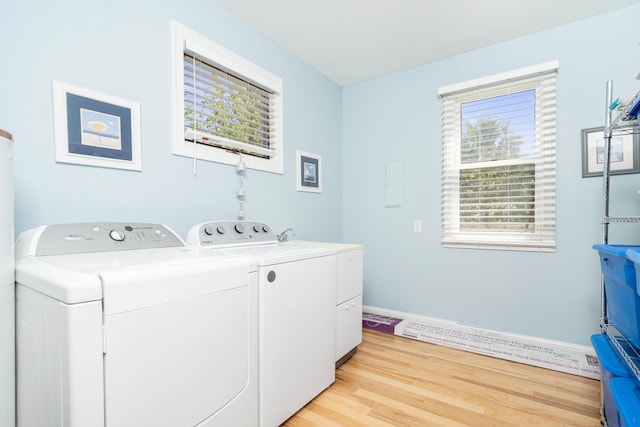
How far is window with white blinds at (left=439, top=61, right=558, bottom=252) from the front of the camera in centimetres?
225

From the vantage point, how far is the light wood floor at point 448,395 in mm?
1492

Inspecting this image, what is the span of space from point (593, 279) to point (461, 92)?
1.71m

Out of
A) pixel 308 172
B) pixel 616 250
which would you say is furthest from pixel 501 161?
pixel 308 172

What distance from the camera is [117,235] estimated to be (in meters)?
1.31

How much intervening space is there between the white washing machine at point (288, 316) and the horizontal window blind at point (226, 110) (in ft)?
1.96

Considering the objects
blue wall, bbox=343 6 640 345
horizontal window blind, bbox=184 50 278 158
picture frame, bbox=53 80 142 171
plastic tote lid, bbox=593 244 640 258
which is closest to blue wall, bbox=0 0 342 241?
picture frame, bbox=53 80 142 171

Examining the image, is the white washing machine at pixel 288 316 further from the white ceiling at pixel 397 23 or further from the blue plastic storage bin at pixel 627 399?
the white ceiling at pixel 397 23

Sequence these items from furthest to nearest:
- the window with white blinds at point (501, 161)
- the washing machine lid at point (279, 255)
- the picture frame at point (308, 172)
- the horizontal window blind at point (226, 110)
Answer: the picture frame at point (308, 172) < the window with white blinds at point (501, 161) < the horizontal window blind at point (226, 110) < the washing machine lid at point (279, 255)

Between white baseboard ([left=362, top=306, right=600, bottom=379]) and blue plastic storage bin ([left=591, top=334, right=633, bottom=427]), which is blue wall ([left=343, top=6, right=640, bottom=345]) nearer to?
white baseboard ([left=362, top=306, right=600, bottom=379])

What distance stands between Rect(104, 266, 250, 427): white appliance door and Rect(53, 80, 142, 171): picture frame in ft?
2.83

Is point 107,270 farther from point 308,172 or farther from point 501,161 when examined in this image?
point 501,161

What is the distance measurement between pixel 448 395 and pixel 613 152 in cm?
191

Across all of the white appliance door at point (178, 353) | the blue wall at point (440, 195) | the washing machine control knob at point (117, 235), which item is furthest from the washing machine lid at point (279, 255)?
the blue wall at point (440, 195)

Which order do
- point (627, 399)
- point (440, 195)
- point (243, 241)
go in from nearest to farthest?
1. point (627, 399)
2. point (243, 241)
3. point (440, 195)
